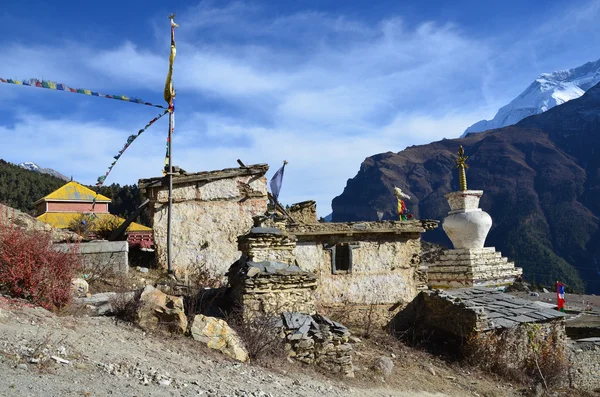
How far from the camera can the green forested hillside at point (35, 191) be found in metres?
43.2

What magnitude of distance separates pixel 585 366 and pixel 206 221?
1123 centimetres

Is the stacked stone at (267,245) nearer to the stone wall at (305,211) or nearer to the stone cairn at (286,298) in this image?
the stone cairn at (286,298)

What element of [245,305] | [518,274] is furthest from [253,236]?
[518,274]

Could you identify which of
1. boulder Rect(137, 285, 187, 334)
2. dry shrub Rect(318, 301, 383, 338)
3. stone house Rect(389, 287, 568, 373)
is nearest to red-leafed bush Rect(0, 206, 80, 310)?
boulder Rect(137, 285, 187, 334)

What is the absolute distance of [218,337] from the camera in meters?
8.06

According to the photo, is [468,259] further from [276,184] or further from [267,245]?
[267,245]

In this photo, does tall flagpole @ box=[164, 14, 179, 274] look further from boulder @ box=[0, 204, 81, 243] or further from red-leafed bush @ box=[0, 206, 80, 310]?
red-leafed bush @ box=[0, 206, 80, 310]

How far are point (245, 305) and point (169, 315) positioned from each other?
164cm

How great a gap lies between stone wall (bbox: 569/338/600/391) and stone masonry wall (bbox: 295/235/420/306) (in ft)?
14.2

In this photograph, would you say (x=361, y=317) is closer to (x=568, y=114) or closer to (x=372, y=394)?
(x=372, y=394)

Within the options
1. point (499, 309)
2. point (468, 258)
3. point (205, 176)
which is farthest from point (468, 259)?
point (205, 176)

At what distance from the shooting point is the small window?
1377cm

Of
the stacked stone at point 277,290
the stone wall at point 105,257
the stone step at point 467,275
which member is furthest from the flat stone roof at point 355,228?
the stone step at point 467,275

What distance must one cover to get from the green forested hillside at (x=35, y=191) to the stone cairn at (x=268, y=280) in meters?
34.2
